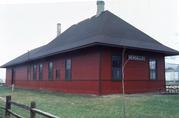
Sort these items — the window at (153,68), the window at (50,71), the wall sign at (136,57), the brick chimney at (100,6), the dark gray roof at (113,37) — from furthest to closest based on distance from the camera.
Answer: the window at (50,71)
the brick chimney at (100,6)
the window at (153,68)
the wall sign at (136,57)
the dark gray roof at (113,37)

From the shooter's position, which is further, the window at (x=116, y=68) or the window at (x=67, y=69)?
the window at (x=67, y=69)

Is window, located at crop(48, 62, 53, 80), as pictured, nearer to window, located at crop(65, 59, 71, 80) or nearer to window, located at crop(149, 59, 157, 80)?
window, located at crop(65, 59, 71, 80)

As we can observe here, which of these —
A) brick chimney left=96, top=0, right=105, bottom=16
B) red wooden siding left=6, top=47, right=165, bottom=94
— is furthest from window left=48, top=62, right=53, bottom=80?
brick chimney left=96, top=0, right=105, bottom=16

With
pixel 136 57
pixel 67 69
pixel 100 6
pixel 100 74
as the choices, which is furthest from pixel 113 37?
pixel 100 6

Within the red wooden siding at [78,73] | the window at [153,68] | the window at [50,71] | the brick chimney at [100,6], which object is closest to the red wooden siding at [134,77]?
the window at [153,68]

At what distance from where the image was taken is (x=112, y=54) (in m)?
19.6

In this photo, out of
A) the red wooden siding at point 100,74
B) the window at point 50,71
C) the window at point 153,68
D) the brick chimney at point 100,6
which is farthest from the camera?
the window at point 50,71

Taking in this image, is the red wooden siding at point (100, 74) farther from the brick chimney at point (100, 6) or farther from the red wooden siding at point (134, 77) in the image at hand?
the brick chimney at point (100, 6)

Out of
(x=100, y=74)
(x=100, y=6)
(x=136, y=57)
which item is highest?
(x=100, y=6)

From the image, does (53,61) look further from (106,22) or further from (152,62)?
(152,62)

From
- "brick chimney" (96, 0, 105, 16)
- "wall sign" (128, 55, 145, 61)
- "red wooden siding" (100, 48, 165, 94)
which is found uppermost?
"brick chimney" (96, 0, 105, 16)

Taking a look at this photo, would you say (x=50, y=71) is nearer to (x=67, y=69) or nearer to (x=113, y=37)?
(x=67, y=69)

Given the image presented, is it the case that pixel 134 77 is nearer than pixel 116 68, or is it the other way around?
pixel 116 68

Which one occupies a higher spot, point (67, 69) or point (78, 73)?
point (67, 69)
